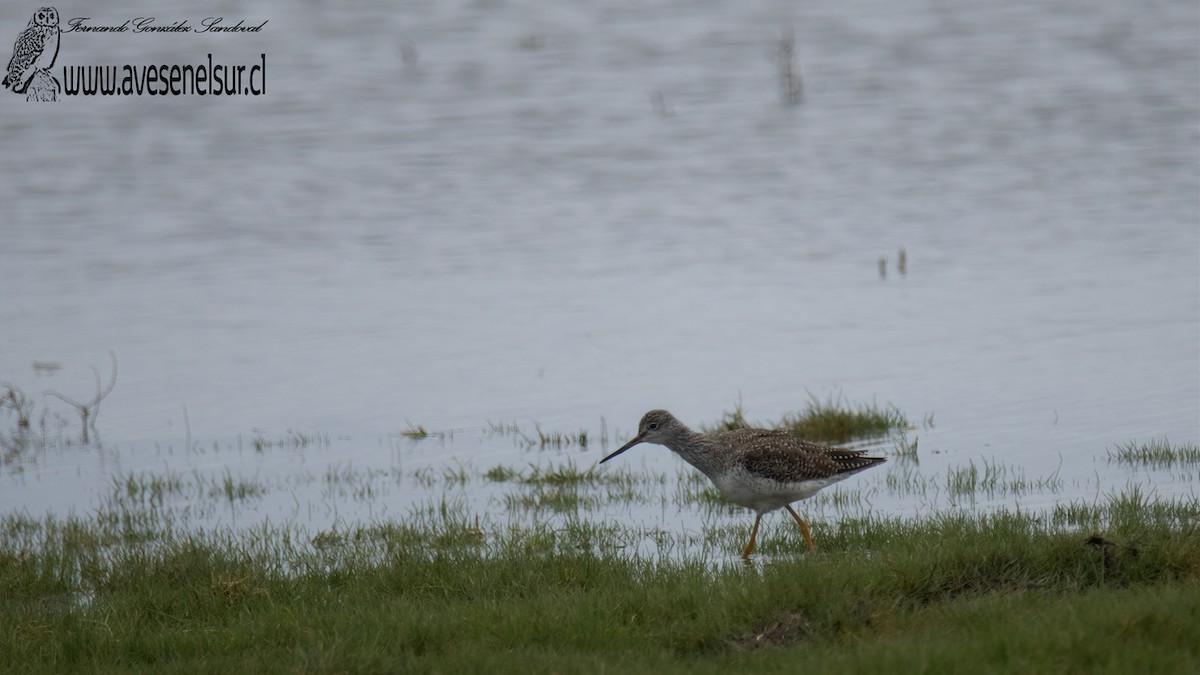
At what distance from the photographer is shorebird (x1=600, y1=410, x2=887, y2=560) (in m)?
9.16

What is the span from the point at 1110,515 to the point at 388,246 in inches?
527

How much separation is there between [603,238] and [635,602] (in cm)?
1351

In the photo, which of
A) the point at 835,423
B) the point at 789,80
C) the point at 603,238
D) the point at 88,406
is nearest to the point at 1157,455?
the point at 835,423

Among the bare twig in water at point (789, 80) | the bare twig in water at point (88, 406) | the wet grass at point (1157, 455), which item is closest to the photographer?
the wet grass at point (1157, 455)

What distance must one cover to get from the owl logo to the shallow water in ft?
2.30

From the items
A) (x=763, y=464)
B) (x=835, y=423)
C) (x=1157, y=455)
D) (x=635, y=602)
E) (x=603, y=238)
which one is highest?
(x=603, y=238)

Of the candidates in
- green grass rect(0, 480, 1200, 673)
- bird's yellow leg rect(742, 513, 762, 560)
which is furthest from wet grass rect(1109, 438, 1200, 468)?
bird's yellow leg rect(742, 513, 762, 560)

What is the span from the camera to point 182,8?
32.6 metres

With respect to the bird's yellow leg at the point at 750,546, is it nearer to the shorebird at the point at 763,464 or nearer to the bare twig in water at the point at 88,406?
the shorebird at the point at 763,464

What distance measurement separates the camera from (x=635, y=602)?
7.23 meters

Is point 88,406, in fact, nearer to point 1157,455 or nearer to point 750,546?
point 750,546

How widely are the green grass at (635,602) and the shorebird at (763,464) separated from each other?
12.0 inches

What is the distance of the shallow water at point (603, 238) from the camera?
1322cm

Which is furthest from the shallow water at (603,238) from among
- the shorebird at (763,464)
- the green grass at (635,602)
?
the green grass at (635,602)
